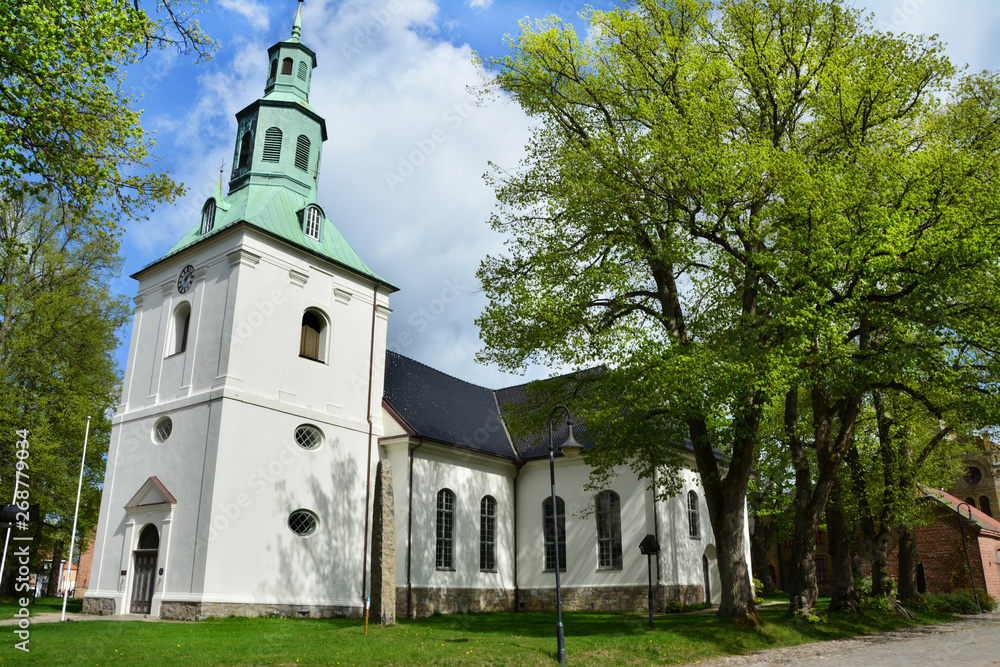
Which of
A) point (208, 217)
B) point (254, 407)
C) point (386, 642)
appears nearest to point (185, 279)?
point (208, 217)

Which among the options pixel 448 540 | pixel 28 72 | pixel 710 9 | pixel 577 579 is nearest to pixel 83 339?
pixel 448 540

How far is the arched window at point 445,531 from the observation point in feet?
81.3

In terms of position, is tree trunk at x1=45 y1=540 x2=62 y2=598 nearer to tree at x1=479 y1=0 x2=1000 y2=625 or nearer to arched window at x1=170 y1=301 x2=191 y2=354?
arched window at x1=170 y1=301 x2=191 y2=354

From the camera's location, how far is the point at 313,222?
24.4 meters

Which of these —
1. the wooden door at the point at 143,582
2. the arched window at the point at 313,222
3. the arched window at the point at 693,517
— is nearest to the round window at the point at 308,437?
the wooden door at the point at 143,582

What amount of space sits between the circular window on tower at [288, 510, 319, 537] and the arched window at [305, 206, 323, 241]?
9.21 metres

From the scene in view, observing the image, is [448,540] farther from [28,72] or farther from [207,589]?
[28,72]

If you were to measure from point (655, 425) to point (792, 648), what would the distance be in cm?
539

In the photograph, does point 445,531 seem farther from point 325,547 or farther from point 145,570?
point 145,570

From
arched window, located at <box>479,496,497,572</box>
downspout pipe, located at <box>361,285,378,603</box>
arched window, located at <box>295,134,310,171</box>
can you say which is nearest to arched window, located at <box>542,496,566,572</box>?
arched window, located at <box>479,496,497,572</box>

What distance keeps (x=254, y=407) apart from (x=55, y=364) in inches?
520

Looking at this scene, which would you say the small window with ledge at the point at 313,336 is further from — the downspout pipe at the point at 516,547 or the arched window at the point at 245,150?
the downspout pipe at the point at 516,547

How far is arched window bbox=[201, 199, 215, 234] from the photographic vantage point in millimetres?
23566

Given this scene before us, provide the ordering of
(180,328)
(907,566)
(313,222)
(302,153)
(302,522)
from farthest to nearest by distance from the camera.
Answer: (302,153) → (313,222) → (907,566) → (180,328) → (302,522)
